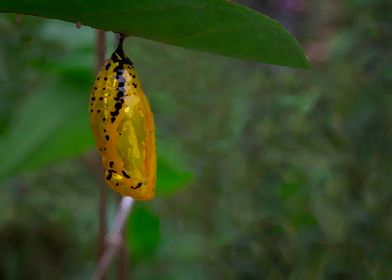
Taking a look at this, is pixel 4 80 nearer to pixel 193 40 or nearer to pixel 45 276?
pixel 45 276

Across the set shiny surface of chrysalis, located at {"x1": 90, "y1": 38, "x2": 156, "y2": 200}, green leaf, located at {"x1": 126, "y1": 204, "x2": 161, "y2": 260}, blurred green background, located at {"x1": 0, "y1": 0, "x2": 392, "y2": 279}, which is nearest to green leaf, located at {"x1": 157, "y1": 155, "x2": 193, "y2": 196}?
blurred green background, located at {"x1": 0, "y1": 0, "x2": 392, "y2": 279}

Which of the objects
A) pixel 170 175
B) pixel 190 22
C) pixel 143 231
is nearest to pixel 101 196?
pixel 170 175

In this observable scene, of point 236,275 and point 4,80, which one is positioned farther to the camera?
point 4,80

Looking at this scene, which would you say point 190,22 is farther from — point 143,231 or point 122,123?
point 143,231

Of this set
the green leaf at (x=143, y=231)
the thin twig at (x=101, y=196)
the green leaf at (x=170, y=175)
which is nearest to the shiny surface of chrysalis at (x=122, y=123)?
the thin twig at (x=101, y=196)

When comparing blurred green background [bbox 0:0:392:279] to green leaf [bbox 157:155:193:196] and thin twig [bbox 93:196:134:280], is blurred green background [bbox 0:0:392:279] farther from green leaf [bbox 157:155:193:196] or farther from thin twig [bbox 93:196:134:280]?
thin twig [bbox 93:196:134:280]

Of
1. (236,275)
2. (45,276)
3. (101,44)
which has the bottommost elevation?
(45,276)

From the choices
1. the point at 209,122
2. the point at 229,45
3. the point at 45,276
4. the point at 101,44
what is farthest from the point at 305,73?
the point at 229,45
